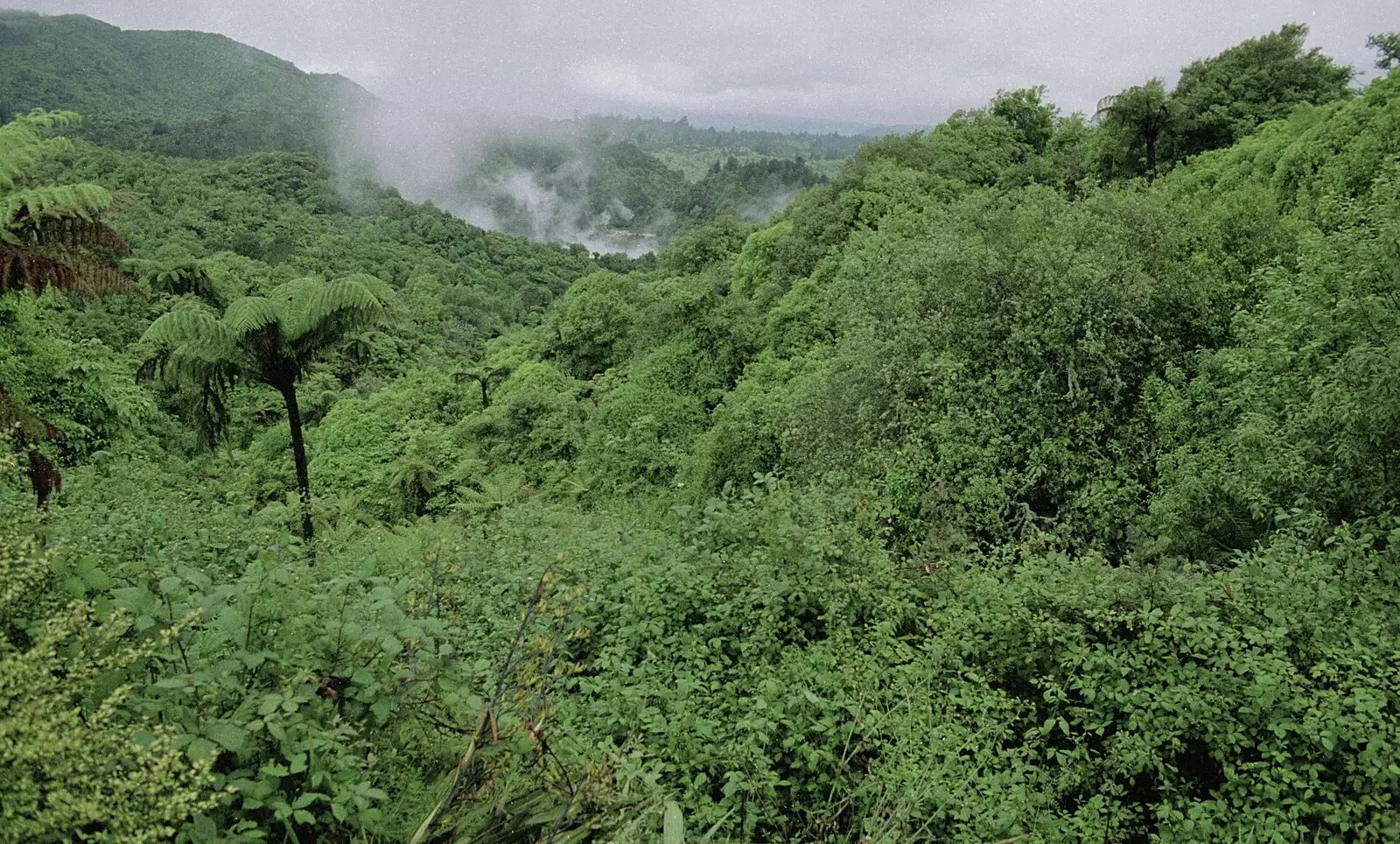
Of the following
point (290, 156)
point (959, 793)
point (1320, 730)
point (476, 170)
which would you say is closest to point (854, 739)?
point (959, 793)

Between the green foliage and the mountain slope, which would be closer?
the green foliage

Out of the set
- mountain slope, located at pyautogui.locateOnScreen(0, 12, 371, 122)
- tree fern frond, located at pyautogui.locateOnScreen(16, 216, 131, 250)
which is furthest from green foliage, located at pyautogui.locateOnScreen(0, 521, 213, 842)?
mountain slope, located at pyautogui.locateOnScreen(0, 12, 371, 122)

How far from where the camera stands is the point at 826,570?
524 cm

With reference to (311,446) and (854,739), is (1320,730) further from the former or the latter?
(311,446)

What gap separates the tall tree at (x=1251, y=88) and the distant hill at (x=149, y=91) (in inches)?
4070

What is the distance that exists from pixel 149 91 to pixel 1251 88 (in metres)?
192

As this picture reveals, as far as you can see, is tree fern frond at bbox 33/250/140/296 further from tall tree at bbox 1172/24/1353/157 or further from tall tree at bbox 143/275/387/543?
A: tall tree at bbox 1172/24/1353/157

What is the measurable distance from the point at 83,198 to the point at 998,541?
26.1ft

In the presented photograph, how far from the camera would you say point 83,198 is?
17.5ft

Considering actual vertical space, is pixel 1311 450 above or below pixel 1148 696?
above

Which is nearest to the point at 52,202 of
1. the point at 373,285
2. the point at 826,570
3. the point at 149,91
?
the point at 373,285

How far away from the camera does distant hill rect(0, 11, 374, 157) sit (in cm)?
9512

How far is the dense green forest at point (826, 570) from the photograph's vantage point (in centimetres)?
242

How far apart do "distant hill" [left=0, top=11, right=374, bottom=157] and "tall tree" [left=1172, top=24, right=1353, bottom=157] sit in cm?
→ 10338
